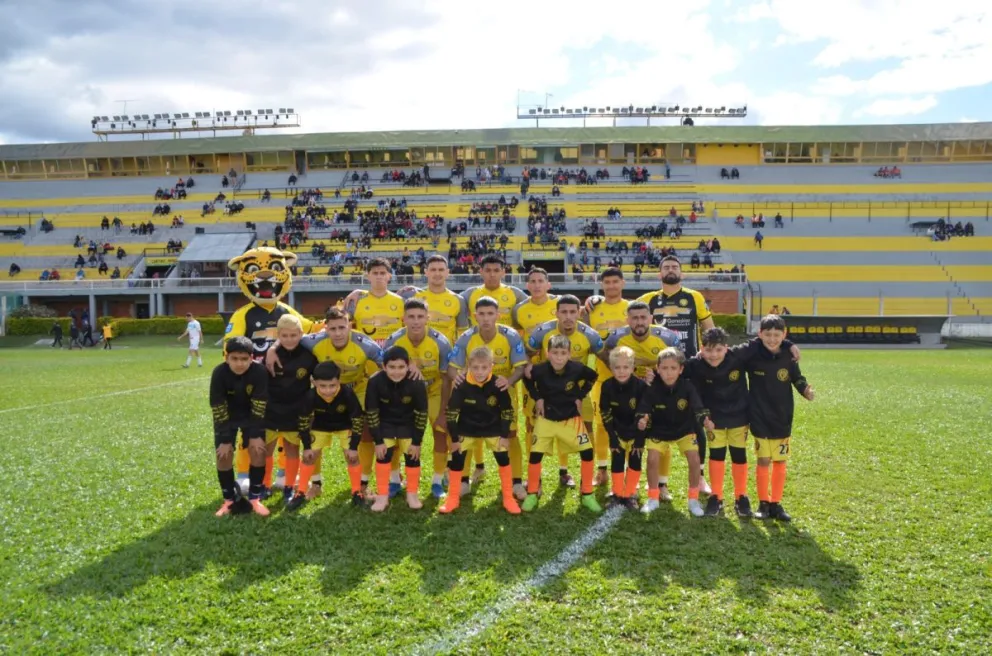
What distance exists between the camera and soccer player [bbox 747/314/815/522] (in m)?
5.42

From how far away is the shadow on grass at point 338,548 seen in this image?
13.7ft

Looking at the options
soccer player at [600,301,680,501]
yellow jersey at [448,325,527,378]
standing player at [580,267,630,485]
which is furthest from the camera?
standing player at [580,267,630,485]

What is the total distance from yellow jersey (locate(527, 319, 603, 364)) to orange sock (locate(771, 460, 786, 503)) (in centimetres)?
185

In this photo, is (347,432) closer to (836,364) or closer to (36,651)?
(36,651)

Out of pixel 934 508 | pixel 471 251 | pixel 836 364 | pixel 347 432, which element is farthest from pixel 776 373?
pixel 471 251

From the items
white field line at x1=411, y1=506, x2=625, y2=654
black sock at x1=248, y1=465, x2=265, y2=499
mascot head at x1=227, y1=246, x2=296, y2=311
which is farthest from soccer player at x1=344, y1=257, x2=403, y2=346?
white field line at x1=411, y1=506, x2=625, y2=654

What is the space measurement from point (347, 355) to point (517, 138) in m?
41.1

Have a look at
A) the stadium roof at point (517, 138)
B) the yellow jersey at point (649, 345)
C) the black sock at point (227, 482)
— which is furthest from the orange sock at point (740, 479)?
the stadium roof at point (517, 138)

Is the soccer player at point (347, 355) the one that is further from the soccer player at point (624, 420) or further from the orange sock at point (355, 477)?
the soccer player at point (624, 420)

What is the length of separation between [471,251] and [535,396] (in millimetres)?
30748

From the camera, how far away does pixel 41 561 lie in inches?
176

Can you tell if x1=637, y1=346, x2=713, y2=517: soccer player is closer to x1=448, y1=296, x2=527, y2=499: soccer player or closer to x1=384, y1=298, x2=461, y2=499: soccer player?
x1=448, y1=296, x2=527, y2=499: soccer player

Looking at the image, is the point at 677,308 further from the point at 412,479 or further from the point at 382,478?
the point at 382,478

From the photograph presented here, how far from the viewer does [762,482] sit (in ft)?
18.0
